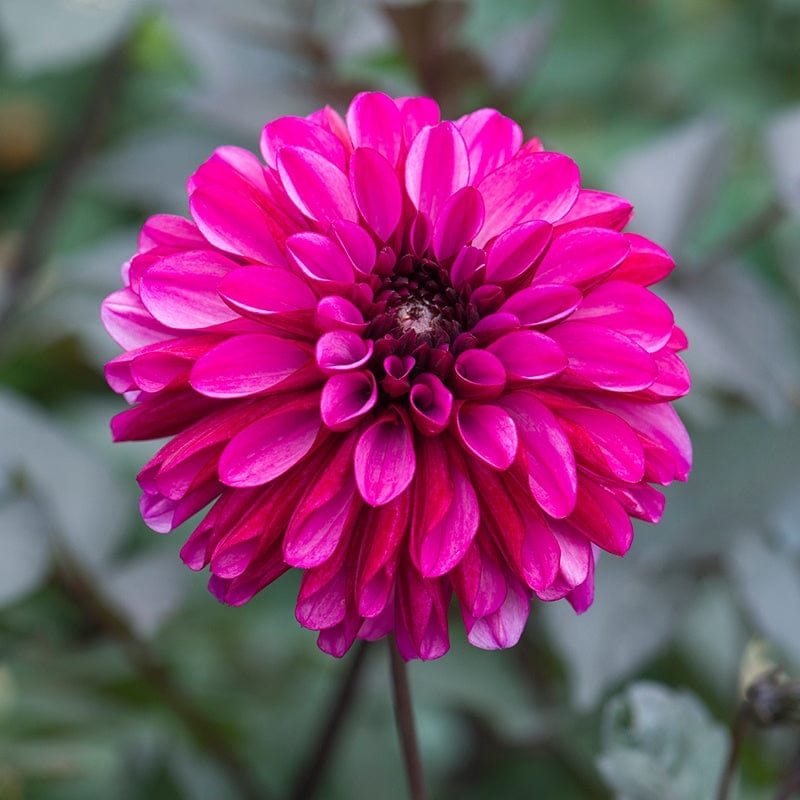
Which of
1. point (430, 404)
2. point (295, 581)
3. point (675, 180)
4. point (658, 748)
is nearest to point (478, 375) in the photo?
point (430, 404)

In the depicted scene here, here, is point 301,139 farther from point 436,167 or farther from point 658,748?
point 658,748

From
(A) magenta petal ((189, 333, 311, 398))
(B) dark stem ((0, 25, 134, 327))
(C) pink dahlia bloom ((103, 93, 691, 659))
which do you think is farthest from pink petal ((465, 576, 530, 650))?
(B) dark stem ((0, 25, 134, 327))

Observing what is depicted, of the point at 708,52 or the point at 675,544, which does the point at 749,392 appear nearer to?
the point at 675,544

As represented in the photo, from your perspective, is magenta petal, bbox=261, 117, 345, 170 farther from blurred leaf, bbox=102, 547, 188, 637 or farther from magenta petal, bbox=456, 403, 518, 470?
blurred leaf, bbox=102, 547, 188, 637

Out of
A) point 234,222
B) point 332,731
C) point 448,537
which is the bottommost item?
point 332,731

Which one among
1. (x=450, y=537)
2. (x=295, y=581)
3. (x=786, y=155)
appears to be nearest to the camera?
(x=450, y=537)

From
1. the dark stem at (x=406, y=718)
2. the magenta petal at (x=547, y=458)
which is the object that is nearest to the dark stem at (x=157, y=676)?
the dark stem at (x=406, y=718)

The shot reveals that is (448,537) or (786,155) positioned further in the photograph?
(786,155)
